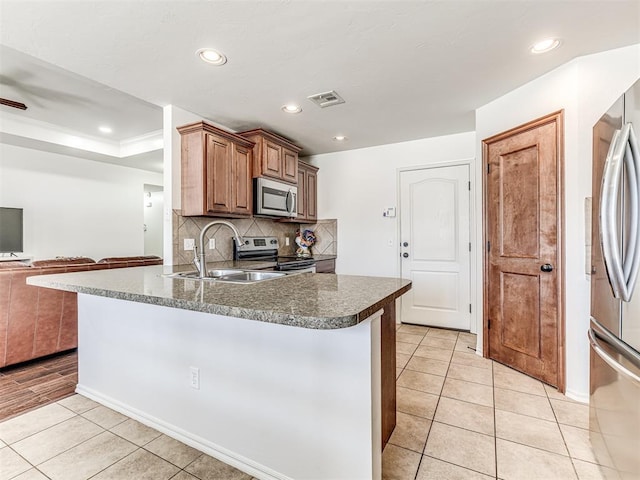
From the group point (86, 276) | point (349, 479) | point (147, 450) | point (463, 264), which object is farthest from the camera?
point (463, 264)

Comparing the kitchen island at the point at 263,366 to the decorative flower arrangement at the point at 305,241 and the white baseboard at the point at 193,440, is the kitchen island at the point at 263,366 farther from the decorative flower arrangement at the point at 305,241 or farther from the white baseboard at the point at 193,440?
the decorative flower arrangement at the point at 305,241

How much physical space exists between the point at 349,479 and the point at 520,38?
2469 mm

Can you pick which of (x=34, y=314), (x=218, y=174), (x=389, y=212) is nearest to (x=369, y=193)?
(x=389, y=212)

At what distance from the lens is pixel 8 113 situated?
365 centimetres

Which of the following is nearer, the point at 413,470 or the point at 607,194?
the point at 607,194

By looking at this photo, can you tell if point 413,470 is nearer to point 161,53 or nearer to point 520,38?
point 520,38

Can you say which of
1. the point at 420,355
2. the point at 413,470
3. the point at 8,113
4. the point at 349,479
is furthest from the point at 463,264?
the point at 8,113

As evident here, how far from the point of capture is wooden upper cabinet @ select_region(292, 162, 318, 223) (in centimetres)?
405

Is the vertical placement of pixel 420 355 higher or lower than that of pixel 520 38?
lower

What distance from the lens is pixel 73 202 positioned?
194 inches

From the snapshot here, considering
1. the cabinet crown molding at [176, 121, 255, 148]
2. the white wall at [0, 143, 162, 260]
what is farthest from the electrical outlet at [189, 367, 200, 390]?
the white wall at [0, 143, 162, 260]

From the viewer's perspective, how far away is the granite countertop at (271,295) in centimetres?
92

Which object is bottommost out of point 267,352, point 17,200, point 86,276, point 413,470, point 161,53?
point 413,470

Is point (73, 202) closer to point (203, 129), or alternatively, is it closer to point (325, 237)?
point (203, 129)
